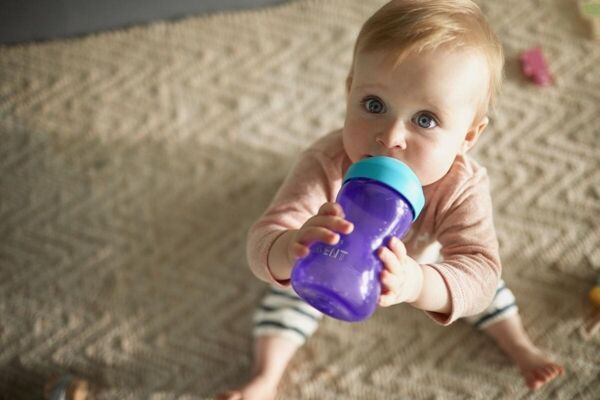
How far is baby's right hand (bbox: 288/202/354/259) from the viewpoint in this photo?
536 mm

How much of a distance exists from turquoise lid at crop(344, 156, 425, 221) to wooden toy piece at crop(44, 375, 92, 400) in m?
0.57

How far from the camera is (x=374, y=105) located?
63 centimetres

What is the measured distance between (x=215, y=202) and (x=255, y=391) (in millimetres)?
339

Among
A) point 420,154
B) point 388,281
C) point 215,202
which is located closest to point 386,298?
point 388,281

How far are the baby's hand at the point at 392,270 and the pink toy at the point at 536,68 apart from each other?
26.3 inches

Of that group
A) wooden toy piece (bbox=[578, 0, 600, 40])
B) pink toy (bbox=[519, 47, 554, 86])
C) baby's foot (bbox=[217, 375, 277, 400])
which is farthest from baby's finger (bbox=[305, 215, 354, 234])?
wooden toy piece (bbox=[578, 0, 600, 40])

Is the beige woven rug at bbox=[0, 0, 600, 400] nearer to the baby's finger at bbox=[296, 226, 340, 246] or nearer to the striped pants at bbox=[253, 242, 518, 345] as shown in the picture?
the striped pants at bbox=[253, 242, 518, 345]

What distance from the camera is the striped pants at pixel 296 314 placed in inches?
33.9

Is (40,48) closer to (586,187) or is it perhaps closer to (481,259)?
(481,259)

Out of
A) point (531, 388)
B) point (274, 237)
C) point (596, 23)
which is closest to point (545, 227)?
point (531, 388)

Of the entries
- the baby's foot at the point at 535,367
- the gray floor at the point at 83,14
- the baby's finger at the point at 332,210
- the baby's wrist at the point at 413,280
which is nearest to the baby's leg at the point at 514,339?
the baby's foot at the point at 535,367

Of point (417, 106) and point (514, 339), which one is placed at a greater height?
point (417, 106)

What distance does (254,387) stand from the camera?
0.85 metres

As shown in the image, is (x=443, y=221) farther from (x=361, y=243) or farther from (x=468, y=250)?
(x=361, y=243)
